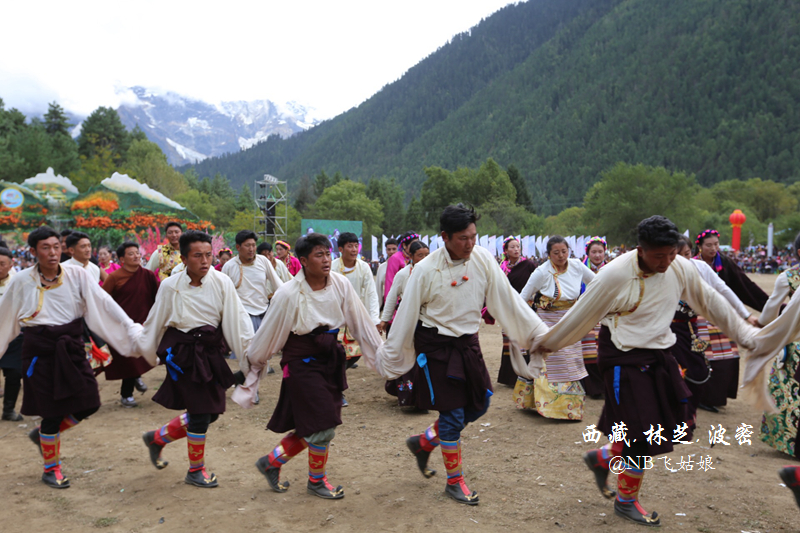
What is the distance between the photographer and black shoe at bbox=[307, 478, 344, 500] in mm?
4422

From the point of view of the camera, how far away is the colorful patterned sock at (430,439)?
15.0 feet

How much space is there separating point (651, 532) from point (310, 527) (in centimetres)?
216

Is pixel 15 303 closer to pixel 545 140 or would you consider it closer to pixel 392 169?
pixel 545 140

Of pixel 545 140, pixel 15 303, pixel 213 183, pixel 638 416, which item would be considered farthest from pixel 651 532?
pixel 545 140

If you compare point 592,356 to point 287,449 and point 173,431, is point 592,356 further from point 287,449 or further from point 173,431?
point 173,431

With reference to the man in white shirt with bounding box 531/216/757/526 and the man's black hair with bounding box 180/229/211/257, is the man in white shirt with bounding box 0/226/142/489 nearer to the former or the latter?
the man's black hair with bounding box 180/229/211/257

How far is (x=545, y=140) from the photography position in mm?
132250

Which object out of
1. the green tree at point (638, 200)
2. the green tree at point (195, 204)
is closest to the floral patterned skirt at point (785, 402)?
the green tree at point (638, 200)

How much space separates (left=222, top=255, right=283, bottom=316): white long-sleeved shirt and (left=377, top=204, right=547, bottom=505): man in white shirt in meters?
3.91

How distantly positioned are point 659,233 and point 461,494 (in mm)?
2229

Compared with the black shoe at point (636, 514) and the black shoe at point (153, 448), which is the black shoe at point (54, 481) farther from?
the black shoe at point (636, 514)

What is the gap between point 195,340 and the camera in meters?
4.66

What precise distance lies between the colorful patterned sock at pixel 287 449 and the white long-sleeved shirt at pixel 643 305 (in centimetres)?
209

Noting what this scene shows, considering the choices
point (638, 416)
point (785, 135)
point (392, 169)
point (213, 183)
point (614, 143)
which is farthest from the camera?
point (392, 169)
